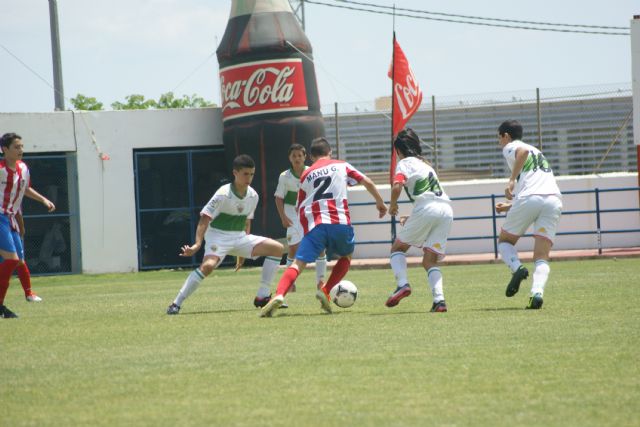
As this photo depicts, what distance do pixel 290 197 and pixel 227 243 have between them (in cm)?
211

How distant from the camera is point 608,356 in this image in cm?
696

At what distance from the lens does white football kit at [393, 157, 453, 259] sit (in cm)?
1062

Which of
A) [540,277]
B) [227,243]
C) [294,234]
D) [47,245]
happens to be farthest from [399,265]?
[47,245]

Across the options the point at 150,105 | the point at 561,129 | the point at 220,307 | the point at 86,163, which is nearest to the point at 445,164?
the point at 561,129

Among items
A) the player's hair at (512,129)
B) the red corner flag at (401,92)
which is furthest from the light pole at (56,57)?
the player's hair at (512,129)

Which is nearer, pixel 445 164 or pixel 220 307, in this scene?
pixel 220 307

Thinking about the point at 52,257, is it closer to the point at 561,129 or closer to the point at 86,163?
the point at 86,163

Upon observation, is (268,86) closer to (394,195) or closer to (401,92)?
(401,92)

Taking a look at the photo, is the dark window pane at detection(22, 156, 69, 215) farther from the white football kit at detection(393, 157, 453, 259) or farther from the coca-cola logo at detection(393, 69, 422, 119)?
the white football kit at detection(393, 157, 453, 259)

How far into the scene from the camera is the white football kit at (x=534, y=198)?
417 inches

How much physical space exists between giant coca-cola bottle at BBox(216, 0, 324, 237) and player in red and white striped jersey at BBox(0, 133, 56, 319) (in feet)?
40.6

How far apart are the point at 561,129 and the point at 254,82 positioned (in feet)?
43.7

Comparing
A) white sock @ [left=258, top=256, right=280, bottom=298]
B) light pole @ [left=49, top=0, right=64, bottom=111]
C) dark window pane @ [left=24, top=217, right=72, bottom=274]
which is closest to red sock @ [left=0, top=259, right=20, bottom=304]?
white sock @ [left=258, top=256, right=280, bottom=298]

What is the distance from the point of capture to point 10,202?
12.2 m
